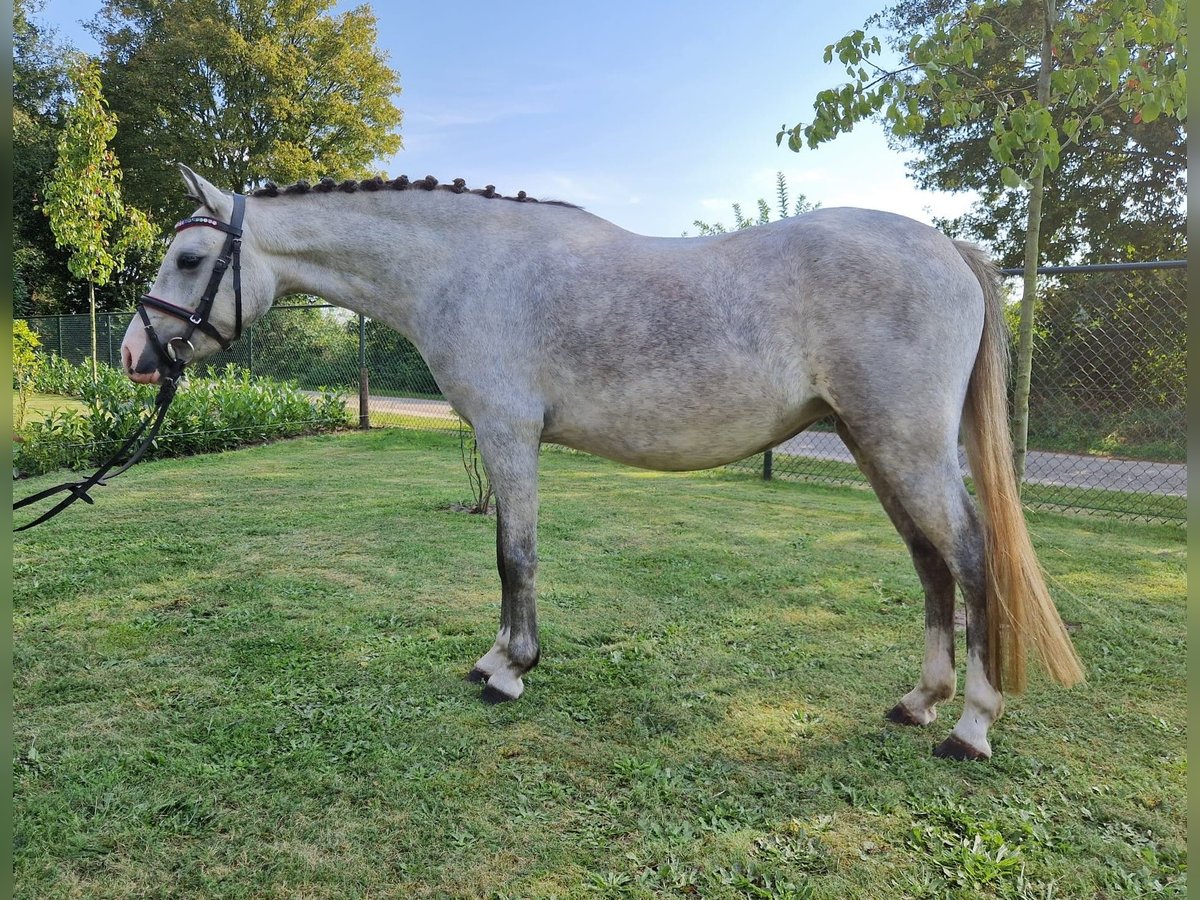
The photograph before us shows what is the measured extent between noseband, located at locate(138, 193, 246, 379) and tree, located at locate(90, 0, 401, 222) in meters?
23.5

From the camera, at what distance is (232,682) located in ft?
9.45

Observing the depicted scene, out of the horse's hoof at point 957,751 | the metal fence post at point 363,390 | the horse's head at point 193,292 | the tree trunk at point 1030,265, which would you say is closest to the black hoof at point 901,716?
the horse's hoof at point 957,751

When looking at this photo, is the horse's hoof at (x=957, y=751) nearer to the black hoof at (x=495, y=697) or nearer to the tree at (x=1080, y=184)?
the black hoof at (x=495, y=697)

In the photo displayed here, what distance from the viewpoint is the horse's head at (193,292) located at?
267 centimetres

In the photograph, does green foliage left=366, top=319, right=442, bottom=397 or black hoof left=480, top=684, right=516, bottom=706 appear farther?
green foliage left=366, top=319, right=442, bottom=397

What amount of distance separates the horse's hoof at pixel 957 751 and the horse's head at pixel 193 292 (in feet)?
9.82

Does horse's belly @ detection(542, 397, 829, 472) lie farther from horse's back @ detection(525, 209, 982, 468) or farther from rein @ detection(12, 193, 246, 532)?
rein @ detection(12, 193, 246, 532)

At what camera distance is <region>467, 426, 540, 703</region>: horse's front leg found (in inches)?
109

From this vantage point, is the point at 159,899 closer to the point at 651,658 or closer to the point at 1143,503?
the point at 651,658

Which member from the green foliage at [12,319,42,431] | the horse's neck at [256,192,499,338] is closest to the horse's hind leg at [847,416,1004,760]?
the horse's neck at [256,192,499,338]

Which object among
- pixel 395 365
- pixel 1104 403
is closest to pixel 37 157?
pixel 395 365

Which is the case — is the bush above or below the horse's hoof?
above

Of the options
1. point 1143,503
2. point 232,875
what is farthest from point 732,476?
point 232,875

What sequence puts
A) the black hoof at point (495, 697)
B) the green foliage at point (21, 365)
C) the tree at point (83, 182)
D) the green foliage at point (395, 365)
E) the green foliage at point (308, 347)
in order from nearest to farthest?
the black hoof at point (495, 697) → the green foliage at point (21, 365) → the tree at point (83, 182) → the green foliage at point (395, 365) → the green foliage at point (308, 347)
